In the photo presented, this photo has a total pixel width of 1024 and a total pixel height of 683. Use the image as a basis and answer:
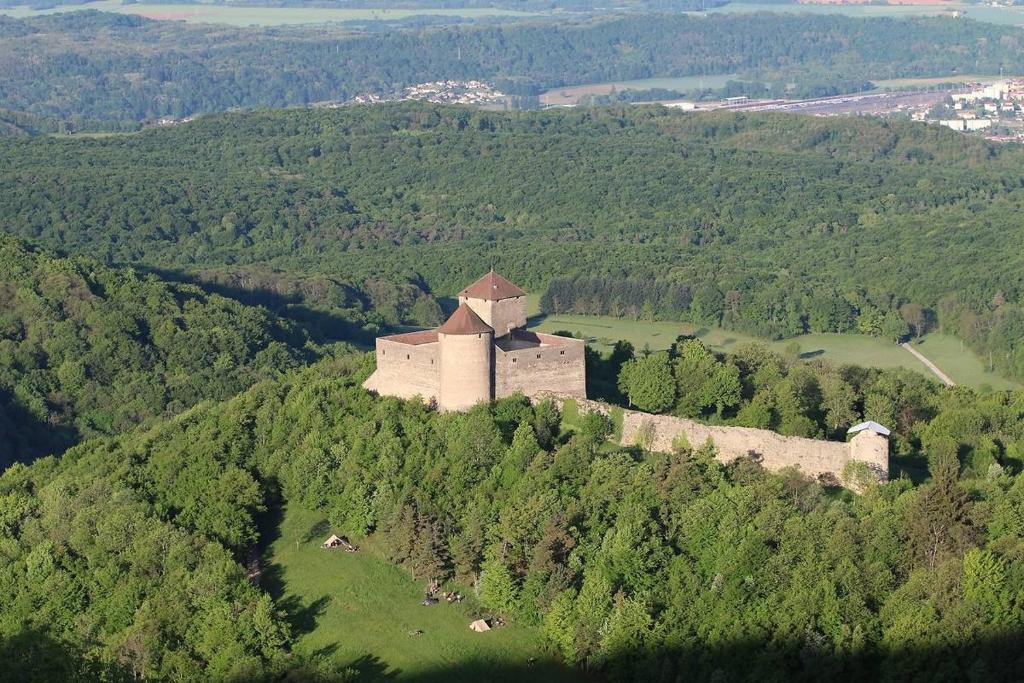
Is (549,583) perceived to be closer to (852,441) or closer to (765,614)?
(765,614)

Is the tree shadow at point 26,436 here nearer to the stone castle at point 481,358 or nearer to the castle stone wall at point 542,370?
the stone castle at point 481,358

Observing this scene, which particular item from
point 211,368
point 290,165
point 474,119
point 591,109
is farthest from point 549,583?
point 591,109

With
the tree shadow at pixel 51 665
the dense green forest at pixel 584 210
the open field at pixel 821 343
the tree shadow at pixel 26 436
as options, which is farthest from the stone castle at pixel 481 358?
the dense green forest at pixel 584 210

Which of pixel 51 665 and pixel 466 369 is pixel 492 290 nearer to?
pixel 466 369

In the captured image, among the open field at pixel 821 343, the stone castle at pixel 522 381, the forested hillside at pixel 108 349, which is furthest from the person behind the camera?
the open field at pixel 821 343

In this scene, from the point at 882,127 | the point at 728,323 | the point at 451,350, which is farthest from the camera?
the point at 882,127

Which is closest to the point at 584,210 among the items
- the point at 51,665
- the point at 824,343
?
the point at 824,343
